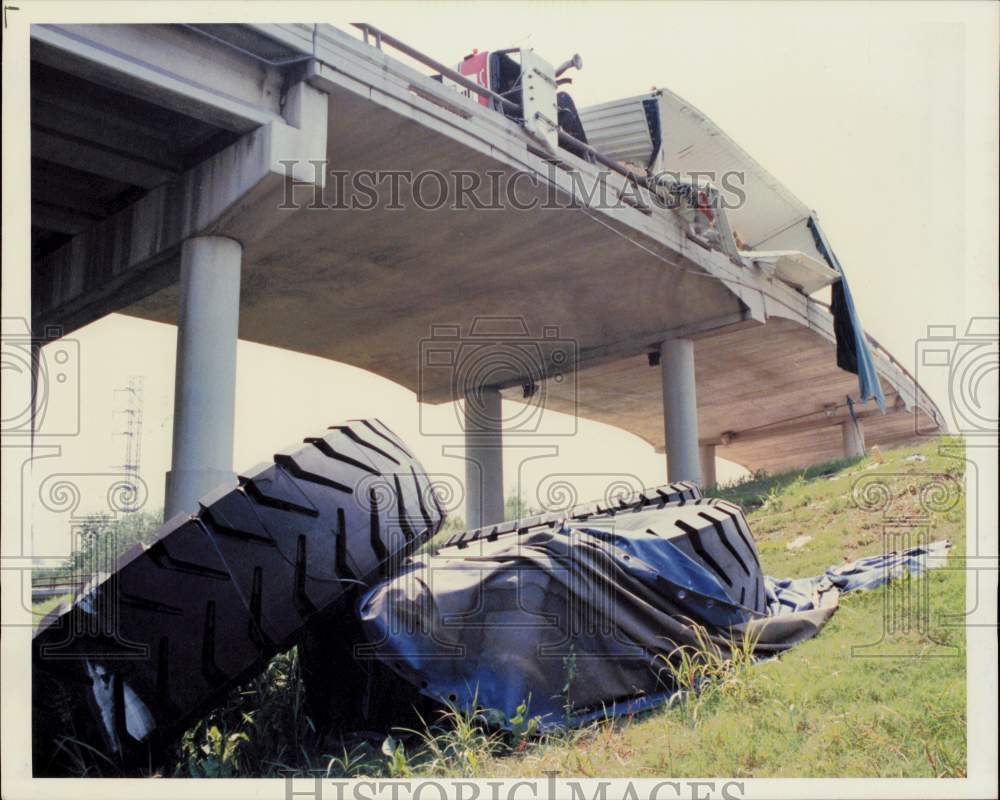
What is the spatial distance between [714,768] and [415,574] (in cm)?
154

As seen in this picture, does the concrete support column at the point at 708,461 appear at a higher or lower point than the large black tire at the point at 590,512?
higher

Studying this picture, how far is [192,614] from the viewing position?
393 centimetres

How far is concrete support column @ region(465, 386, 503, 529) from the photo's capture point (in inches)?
707

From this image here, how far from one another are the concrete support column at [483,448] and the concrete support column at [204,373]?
29.9ft

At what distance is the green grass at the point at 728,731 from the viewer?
Answer: 12.4 feet

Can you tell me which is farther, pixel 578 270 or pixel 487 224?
pixel 578 270

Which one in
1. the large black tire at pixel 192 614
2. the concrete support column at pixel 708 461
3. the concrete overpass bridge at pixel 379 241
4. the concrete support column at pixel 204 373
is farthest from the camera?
the concrete support column at pixel 708 461

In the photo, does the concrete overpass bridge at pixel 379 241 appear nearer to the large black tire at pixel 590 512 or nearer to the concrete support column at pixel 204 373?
the concrete support column at pixel 204 373

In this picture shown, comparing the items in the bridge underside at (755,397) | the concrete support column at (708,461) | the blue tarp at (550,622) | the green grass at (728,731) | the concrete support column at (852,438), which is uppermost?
the bridge underside at (755,397)

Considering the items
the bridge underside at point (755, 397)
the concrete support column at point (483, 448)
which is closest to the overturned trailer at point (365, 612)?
the bridge underside at point (755, 397)

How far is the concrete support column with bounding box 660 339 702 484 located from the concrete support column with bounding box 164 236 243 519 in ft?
25.8

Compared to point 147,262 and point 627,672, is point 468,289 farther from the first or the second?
point 627,672

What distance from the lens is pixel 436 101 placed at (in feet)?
30.5

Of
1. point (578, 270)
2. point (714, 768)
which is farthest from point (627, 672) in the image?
point (578, 270)
